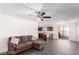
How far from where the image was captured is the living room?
1903mm

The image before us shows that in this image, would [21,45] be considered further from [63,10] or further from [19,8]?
[63,10]

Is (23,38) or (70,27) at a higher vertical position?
(70,27)

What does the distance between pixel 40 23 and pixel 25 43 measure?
67cm

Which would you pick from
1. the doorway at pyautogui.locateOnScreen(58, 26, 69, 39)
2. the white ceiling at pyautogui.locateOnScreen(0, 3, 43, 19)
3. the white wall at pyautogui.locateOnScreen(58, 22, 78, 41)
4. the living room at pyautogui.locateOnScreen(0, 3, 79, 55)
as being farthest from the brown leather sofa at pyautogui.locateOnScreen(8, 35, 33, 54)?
the white wall at pyautogui.locateOnScreen(58, 22, 78, 41)

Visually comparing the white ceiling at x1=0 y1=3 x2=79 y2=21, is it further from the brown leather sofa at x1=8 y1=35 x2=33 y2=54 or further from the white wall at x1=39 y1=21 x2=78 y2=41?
the brown leather sofa at x1=8 y1=35 x2=33 y2=54

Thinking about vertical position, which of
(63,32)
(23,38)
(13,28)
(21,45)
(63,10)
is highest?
(63,10)

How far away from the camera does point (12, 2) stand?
1814 mm

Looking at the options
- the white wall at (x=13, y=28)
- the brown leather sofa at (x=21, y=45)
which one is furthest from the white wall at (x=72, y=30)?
the brown leather sofa at (x=21, y=45)

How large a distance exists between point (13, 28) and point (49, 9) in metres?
0.97

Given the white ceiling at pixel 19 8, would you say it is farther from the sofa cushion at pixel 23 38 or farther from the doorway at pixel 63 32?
the doorway at pixel 63 32

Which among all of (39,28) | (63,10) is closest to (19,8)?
(39,28)

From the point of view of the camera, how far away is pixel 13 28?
1955 mm
